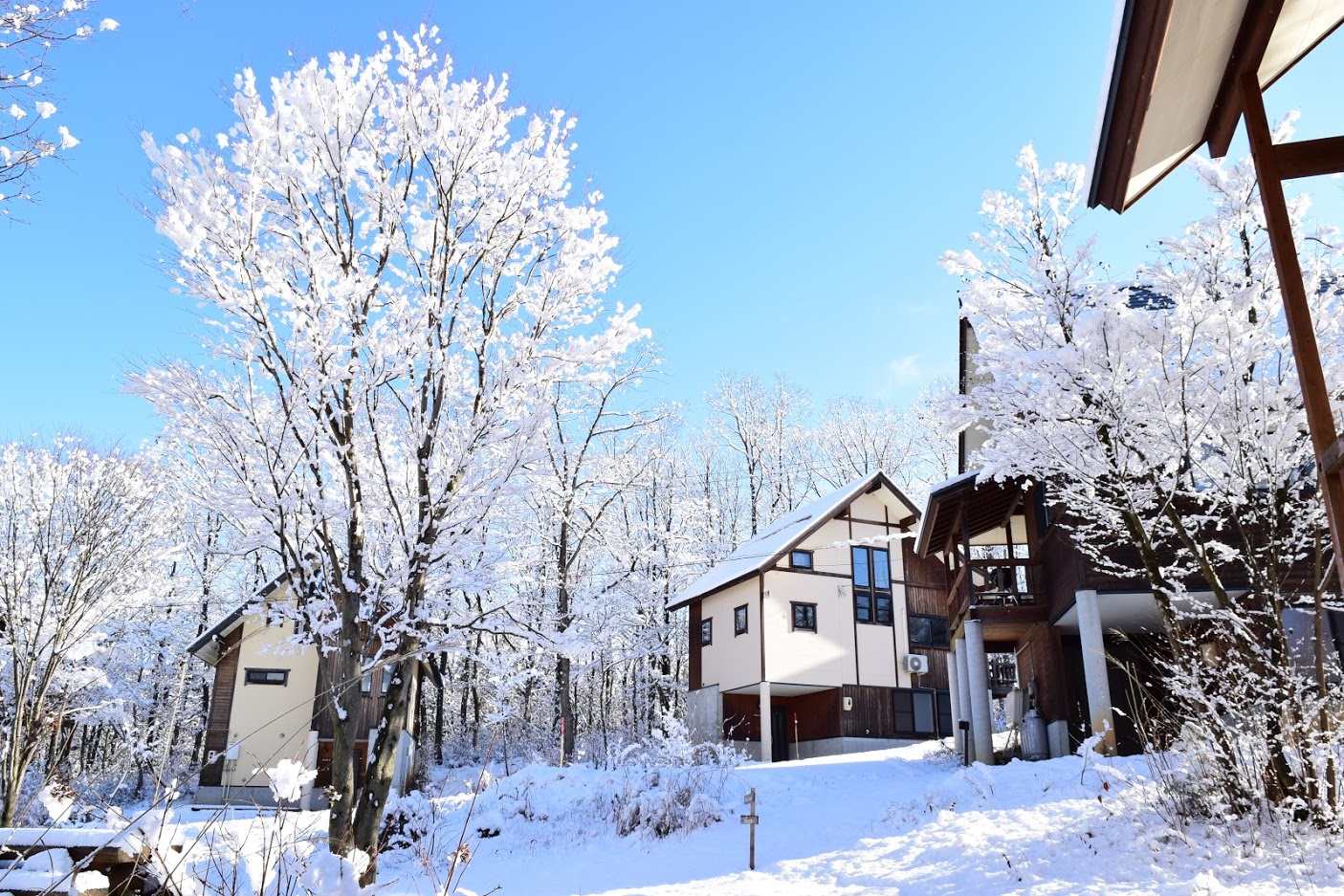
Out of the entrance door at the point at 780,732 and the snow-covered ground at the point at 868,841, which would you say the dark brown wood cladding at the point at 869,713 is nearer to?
the entrance door at the point at 780,732

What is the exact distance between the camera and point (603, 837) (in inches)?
513

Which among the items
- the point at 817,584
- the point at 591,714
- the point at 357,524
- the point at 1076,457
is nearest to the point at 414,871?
the point at 357,524

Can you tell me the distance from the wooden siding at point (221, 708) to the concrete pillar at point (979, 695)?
17929mm

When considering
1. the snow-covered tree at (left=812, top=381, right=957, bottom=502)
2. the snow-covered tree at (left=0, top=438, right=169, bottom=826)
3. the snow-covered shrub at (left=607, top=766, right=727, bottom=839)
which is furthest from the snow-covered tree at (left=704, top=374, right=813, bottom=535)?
the snow-covered shrub at (left=607, top=766, right=727, bottom=839)

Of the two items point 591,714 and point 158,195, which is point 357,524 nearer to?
point 158,195

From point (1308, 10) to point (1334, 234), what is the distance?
593cm

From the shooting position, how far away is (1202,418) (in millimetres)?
8258

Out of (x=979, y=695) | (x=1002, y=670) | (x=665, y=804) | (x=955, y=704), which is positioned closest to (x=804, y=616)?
(x=955, y=704)

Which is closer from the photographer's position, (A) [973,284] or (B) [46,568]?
(A) [973,284]

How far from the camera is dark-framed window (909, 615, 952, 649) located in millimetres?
27531

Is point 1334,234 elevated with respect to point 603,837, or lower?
elevated

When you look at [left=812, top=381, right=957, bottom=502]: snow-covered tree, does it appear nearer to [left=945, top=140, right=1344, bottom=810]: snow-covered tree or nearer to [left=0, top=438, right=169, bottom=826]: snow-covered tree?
[left=0, top=438, right=169, bottom=826]: snow-covered tree

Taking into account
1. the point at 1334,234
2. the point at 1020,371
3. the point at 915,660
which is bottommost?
the point at 915,660

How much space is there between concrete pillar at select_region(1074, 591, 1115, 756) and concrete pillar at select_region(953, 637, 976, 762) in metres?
3.21
